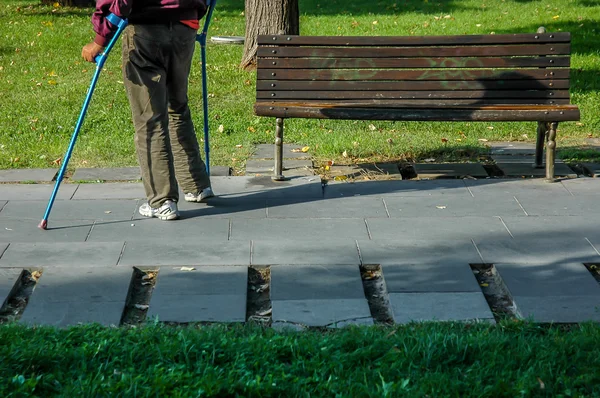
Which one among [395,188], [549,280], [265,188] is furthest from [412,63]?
[549,280]

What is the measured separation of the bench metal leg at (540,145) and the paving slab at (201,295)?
10.3 feet

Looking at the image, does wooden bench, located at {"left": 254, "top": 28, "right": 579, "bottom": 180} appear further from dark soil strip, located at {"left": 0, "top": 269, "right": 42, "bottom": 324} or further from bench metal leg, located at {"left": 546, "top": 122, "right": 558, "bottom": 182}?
dark soil strip, located at {"left": 0, "top": 269, "right": 42, "bottom": 324}

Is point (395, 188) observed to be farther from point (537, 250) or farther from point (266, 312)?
point (266, 312)

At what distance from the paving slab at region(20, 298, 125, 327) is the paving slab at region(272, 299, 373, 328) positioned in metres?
0.75

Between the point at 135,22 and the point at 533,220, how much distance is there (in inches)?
108

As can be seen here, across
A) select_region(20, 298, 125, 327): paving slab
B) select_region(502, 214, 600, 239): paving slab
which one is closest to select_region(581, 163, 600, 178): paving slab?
select_region(502, 214, 600, 239): paving slab

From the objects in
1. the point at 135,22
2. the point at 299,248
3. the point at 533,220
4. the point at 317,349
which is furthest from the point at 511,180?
the point at 317,349

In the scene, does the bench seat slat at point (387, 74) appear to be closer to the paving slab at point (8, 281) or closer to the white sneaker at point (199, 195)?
the white sneaker at point (199, 195)

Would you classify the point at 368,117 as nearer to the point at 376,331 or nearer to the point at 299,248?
the point at 299,248

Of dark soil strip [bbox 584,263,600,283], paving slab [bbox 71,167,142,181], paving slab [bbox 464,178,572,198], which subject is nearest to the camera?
dark soil strip [bbox 584,263,600,283]

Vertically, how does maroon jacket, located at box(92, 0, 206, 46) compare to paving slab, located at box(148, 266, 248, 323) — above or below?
above

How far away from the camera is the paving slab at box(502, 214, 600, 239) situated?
5.14 meters

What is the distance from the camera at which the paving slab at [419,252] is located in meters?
4.70

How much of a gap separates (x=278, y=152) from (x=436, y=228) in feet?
5.26
